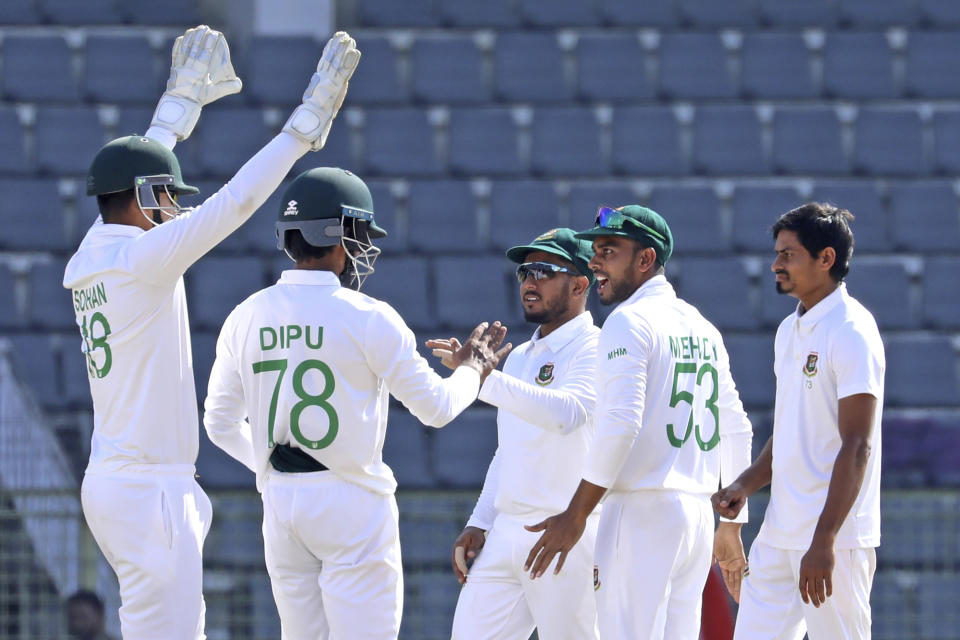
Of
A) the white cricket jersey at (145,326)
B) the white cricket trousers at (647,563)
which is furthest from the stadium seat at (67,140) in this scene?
the white cricket trousers at (647,563)

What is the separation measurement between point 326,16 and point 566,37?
170 cm

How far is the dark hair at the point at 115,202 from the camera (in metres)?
3.74

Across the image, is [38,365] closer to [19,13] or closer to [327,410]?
[19,13]

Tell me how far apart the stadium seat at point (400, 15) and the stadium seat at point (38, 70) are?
2.13 m

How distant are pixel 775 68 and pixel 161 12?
4488 millimetres

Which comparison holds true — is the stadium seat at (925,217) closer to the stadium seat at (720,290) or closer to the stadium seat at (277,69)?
the stadium seat at (720,290)

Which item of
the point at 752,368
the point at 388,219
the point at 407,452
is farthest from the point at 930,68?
the point at 407,452

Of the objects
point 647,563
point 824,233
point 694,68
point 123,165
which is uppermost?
point 694,68

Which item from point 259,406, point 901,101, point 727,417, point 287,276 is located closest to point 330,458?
point 259,406

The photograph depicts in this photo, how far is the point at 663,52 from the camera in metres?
9.84

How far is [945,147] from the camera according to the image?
952cm

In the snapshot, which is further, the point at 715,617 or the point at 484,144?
the point at 484,144

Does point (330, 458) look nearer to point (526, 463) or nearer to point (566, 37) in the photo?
point (526, 463)

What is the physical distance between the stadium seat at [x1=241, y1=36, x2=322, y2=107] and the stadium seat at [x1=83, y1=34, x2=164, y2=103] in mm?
671
